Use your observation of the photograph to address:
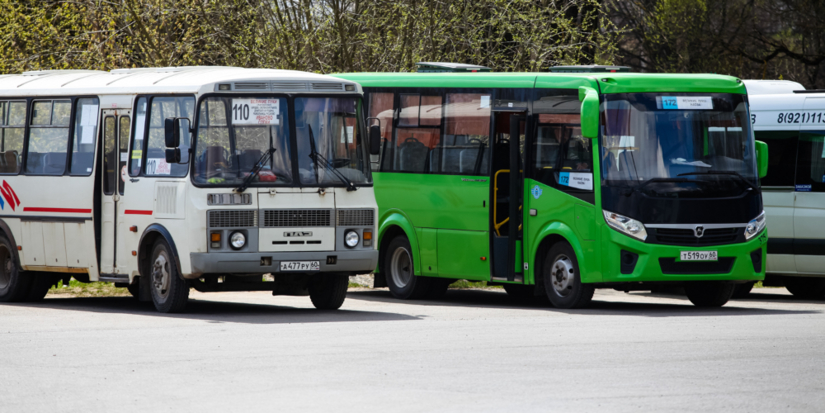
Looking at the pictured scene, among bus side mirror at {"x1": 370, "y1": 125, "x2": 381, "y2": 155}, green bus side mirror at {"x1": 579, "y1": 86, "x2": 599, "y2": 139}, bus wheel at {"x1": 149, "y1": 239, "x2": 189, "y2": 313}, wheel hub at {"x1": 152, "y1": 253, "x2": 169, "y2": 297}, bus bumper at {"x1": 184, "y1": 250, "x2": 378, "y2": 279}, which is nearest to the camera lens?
bus bumper at {"x1": 184, "y1": 250, "x2": 378, "y2": 279}

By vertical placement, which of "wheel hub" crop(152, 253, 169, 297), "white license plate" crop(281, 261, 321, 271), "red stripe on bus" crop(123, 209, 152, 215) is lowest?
"wheel hub" crop(152, 253, 169, 297)

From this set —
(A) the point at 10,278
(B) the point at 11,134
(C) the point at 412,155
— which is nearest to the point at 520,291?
(C) the point at 412,155

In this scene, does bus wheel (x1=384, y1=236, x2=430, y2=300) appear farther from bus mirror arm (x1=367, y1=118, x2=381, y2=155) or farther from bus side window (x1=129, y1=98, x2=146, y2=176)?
bus side window (x1=129, y1=98, x2=146, y2=176)

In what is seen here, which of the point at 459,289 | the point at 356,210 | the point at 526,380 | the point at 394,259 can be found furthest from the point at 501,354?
the point at 459,289

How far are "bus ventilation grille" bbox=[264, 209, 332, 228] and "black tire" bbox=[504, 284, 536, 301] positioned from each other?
4853 mm

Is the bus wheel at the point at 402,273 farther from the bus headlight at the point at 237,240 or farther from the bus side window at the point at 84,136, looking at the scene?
the bus side window at the point at 84,136

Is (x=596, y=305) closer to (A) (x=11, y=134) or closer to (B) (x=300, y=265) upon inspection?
(B) (x=300, y=265)

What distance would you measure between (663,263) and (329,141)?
3973mm

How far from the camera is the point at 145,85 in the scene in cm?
1561

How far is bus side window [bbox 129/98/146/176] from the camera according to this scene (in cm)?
1555

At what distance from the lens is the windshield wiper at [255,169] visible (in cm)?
1463

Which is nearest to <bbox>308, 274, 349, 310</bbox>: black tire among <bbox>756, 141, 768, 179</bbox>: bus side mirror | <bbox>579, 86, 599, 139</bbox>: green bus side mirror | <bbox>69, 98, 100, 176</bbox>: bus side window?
<bbox>69, 98, 100, 176</bbox>: bus side window

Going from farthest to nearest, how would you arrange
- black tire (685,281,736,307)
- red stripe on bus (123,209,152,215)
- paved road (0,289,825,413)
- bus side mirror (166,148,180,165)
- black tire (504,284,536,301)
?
black tire (504,284,536,301), black tire (685,281,736,307), red stripe on bus (123,209,152,215), bus side mirror (166,148,180,165), paved road (0,289,825,413)

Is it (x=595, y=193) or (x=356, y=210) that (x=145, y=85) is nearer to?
(x=356, y=210)
